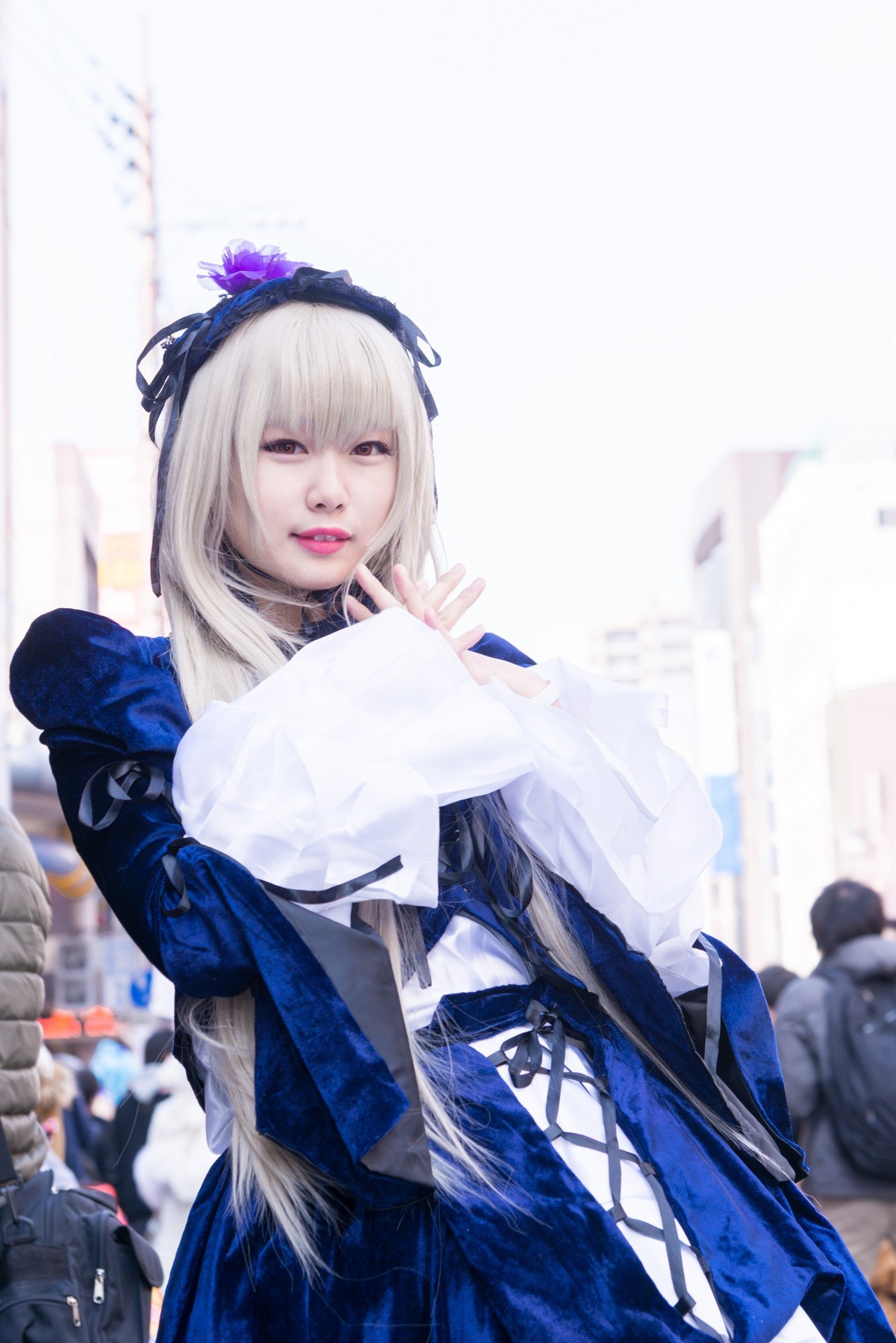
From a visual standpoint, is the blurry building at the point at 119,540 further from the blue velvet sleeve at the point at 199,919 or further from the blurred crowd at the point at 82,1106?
the blue velvet sleeve at the point at 199,919

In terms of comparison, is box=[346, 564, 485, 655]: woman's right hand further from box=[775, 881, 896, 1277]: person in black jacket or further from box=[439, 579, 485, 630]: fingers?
box=[775, 881, 896, 1277]: person in black jacket

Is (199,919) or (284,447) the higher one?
(284,447)

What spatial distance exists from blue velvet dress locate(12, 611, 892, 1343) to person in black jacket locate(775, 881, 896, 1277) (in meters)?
2.75

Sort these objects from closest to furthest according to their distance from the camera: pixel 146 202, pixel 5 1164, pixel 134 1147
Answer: pixel 5 1164 → pixel 134 1147 → pixel 146 202

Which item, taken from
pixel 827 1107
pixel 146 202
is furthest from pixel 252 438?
pixel 146 202

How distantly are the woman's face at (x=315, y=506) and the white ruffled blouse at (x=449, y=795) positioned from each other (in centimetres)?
21

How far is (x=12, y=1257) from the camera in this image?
197 centimetres

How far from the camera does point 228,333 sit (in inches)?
65.8

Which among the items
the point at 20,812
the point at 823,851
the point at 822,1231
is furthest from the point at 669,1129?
the point at 823,851

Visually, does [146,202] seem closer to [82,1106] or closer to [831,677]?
[82,1106]

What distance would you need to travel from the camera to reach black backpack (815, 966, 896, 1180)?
13.0ft

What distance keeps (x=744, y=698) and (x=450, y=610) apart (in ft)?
169

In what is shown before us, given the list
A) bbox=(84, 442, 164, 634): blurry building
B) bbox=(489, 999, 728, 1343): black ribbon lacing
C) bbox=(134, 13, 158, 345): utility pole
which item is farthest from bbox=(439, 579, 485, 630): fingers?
bbox=(84, 442, 164, 634): blurry building

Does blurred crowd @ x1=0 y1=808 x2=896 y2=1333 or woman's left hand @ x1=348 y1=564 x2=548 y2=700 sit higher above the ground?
woman's left hand @ x1=348 y1=564 x2=548 y2=700
